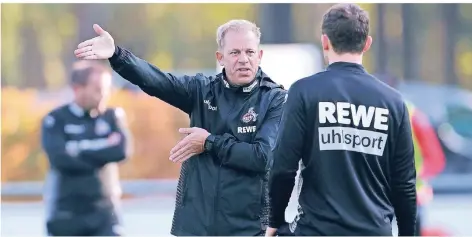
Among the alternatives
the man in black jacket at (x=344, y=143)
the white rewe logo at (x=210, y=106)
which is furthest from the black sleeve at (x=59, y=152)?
the man in black jacket at (x=344, y=143)

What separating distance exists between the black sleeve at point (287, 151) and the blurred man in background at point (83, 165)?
9.66 ft

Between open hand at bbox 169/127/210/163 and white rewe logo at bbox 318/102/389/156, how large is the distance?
0.79 meters

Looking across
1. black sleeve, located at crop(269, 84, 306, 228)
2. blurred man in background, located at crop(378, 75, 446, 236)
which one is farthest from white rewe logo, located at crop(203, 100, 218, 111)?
blurred man in background, located at crop(378, 75, 446, 236)

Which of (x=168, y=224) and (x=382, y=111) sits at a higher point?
(x=382, y=111)

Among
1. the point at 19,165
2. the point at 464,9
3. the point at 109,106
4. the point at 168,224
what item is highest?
the point at 464,9

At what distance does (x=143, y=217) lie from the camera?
717 centimetres

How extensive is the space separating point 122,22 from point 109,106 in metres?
1.30

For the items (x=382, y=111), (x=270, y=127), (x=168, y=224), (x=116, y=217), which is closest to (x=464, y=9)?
(x=168, y=224)

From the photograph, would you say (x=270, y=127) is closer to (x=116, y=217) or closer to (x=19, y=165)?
(x=116, y=217)

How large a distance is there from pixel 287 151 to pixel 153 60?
445cm

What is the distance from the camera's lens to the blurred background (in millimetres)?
7160

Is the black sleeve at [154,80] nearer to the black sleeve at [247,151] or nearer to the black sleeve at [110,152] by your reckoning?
the black sleeve at [247,151]

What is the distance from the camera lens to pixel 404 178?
118 inches

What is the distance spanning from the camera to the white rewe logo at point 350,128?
2.90 meters
